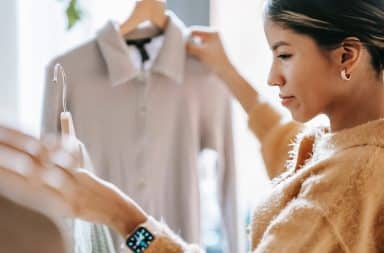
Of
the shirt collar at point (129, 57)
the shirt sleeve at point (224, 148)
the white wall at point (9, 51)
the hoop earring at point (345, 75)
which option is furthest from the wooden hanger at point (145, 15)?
the hoop earring at point (345, 75)

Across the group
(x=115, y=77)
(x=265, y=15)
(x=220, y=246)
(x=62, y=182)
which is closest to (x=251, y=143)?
(x=220, y=246)

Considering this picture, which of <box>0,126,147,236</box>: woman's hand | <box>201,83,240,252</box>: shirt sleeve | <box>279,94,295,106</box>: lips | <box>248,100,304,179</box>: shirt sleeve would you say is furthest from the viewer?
<box>201,83,240,252</box>: shirt sleeve

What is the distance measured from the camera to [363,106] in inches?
32.7

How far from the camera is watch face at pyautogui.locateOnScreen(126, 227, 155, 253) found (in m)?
0.85

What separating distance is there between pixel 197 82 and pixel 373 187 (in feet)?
1.80

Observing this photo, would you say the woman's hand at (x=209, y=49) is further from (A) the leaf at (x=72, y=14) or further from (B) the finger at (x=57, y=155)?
(B) the finger at (x=57, y=155)

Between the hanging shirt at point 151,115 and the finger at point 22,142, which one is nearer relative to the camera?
the finger at point 22,142

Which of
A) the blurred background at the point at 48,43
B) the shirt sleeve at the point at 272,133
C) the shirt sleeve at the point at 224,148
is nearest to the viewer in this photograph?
the shirt sleeve at the point at 272,133

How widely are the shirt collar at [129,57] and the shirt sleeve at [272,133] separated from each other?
160 millimetres

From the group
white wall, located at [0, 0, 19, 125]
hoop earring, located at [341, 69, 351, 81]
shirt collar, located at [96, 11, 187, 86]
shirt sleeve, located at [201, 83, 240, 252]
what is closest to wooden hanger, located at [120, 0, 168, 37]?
shirt collar, located at [96, 11, 187, 86]

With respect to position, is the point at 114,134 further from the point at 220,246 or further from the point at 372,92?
the point at 372,92

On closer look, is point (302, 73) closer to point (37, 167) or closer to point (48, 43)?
point (37, 167)

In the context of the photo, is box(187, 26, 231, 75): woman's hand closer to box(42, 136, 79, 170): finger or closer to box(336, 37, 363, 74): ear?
box(336, 37, 363, 74): ear

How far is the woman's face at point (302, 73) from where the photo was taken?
2.67 feet
